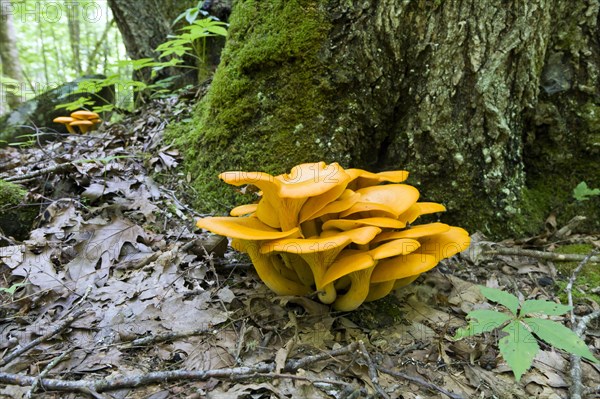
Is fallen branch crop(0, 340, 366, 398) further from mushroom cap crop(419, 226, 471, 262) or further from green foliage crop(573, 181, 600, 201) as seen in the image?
green foliage crop(573, 181, 600, 201)

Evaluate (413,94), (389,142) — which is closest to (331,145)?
(389,142)

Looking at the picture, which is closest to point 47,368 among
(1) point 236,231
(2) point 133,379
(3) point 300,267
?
(2) point 133,379

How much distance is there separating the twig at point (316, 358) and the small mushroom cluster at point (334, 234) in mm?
365

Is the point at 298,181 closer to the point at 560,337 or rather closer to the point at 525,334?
the point at 525,334

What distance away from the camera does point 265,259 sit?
104 inches

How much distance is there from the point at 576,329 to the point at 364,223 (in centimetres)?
158

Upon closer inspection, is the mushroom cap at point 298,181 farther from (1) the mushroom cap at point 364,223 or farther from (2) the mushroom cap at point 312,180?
(1) the mushroom cap at point 364,223

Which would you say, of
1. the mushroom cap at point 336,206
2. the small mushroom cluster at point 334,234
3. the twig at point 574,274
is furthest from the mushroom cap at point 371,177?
the twig at point 574,274

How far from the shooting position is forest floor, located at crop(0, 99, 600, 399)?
2.07 meters

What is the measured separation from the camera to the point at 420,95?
3.49 metres

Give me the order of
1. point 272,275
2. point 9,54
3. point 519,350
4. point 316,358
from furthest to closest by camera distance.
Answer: point 9,54 < point 272,275 < point 316,358 < point 519,350

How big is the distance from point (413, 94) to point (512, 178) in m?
1.25

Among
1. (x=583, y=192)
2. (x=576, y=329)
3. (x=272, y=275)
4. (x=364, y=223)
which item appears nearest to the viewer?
(x=364, y=223)

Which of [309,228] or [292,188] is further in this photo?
[309,228]
